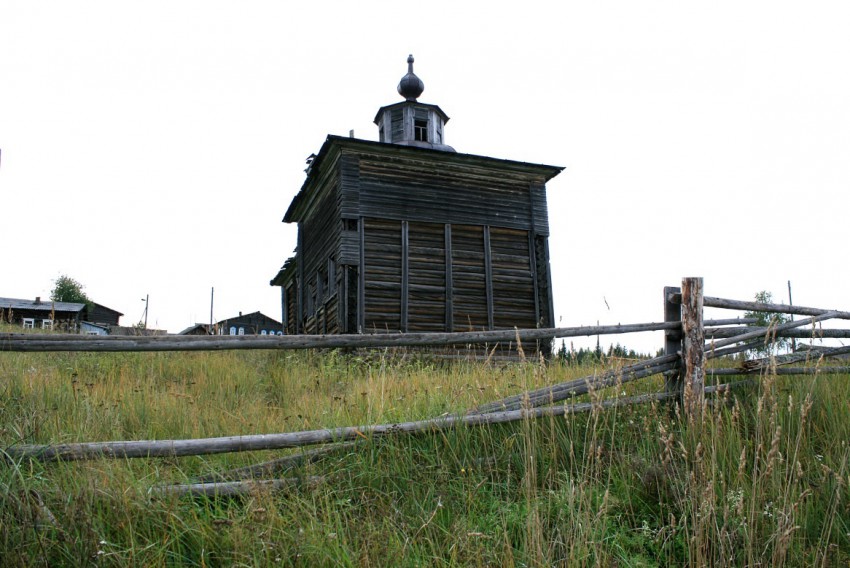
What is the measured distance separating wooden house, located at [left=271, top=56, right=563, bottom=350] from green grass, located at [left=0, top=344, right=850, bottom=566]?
26.5ft

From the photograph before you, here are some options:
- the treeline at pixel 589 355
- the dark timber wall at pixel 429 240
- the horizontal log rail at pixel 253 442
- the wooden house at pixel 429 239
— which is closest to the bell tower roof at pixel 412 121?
the wooden house at pixel 429 239

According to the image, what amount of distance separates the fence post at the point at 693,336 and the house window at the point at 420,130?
14.3 meters

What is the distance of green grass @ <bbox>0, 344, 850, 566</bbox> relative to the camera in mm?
2896

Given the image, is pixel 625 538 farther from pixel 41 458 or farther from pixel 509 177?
pixel 509 177

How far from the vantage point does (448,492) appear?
3.72 metres

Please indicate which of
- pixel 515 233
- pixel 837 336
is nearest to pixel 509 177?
pixel 515 233

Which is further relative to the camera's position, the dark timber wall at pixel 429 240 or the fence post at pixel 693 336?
the dark timber wall at pixel 429 240

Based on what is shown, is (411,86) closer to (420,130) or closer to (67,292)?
(420,130)

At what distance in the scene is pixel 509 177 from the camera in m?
15.1

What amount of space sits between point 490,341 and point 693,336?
1.59 meters

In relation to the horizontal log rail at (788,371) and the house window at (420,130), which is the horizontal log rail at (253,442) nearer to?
the horizontal log rail at (788,371)

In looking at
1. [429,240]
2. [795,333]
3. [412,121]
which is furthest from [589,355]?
[412,121]

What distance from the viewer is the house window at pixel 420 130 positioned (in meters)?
18.8

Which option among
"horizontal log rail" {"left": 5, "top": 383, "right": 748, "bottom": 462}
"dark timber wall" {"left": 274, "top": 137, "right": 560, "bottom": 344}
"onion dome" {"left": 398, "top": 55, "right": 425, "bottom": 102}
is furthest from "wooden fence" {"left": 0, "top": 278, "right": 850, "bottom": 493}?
"onion dome" {"left": 398, "top": 55, "right": 425, "bottom": 102}
